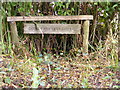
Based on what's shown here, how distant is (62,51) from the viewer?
152 inches

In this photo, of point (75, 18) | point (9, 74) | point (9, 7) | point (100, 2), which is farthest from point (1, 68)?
point (100, 2)

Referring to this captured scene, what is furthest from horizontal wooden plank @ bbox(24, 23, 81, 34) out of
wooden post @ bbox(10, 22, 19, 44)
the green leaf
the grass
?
the green leaf

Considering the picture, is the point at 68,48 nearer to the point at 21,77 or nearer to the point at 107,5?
the point at 107,5

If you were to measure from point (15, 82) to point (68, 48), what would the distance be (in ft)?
5.44

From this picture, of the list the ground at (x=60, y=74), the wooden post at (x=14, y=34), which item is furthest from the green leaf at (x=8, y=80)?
the wooden post at (x=14, y=34)

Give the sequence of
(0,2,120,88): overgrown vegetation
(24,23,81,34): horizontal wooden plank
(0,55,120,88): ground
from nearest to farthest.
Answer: (0,55,120,88): ground < (0,2,120,88): overgrown vegetation < (24,23,81,34): horizontal wooden plank

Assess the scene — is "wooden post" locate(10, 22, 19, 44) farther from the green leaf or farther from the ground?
the green leaf

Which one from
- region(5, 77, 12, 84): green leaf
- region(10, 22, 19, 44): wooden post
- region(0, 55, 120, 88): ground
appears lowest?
region(0, 55, 120, 88): ground

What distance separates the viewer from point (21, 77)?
2.65 metres

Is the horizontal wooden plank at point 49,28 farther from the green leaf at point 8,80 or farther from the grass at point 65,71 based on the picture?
the green leaf at point 8,80

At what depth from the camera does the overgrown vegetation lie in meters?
2.72

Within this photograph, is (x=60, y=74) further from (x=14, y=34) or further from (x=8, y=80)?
(x=14, y=34)

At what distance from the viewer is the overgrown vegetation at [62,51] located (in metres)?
2.72

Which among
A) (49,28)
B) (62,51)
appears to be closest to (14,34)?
(49,28)
